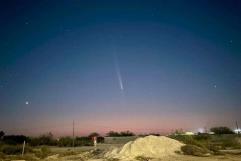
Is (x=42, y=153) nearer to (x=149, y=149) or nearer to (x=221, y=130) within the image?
(x=149, y=149)

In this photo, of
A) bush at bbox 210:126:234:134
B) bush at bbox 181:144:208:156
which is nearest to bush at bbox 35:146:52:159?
bush at bbox 181:144:208:156

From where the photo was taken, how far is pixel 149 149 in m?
28.4

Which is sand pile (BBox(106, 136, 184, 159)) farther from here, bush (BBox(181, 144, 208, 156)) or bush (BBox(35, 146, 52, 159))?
bush (BBox(35, 146, 52, 159))

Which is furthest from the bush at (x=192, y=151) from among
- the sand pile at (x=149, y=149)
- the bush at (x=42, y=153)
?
the bush at (x=42, y=153)

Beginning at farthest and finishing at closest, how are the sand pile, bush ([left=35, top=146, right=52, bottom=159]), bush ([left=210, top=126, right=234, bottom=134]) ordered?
bush ([left=210, top=126, right=234, bottom=134])
bush ([left=35, top=146, right=52, bottom=159])
the sand pile

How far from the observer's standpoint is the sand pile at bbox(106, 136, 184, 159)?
27422 mm

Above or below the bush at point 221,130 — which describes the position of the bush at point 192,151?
below

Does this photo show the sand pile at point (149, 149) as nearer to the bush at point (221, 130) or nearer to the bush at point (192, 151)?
the bush at point (192, 151)

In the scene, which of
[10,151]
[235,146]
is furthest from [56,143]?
[235,146]

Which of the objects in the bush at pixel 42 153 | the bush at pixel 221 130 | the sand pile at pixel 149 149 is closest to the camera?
the sand pile at pixel 149 149

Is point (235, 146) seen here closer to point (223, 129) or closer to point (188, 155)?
point (188, 155)

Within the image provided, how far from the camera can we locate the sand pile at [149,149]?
90.0 feet

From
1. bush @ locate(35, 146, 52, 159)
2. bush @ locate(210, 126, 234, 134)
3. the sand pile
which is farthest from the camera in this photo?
bush @ locate(210, 126, 234, 134)

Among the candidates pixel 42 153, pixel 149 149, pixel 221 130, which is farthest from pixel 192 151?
pixel 221 130
